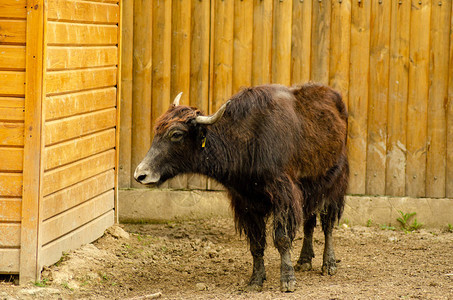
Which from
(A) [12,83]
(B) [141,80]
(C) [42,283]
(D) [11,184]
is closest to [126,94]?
(B) [141,80]

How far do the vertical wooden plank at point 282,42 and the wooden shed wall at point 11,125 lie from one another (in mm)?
3584

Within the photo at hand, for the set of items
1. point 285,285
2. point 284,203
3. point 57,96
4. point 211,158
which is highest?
point 57,96

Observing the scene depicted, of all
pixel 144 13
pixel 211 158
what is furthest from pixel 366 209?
pixel 144 13

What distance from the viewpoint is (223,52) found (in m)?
8.54

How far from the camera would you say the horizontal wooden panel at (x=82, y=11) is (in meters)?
6.09

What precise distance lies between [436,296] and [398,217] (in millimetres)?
2756

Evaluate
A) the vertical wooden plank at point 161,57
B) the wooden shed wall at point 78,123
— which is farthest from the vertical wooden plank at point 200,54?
the wooden shed wall at point 78,123

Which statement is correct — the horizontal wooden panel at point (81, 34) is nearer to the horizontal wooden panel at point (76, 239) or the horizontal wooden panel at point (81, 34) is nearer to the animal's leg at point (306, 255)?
the horizontal wooden panel at point (76, 239)

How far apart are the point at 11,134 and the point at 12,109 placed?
0.20 metres

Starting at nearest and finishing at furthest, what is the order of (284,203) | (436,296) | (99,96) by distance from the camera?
(436,296) < (284,203) < (99,96)

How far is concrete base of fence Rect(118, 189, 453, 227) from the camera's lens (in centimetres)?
853

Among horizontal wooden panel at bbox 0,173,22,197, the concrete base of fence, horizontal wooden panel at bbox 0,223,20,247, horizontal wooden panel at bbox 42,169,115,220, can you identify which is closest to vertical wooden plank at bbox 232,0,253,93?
the concrete base of fence

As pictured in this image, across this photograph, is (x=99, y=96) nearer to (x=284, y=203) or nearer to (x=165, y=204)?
(x=165, y=204)

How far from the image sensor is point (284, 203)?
6.20 meters
